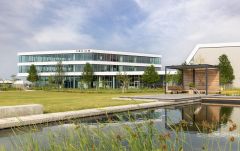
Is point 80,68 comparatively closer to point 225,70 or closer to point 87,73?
point 87,73

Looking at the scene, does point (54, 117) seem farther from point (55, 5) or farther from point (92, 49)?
point (92, 49)

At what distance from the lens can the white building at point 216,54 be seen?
169 feet

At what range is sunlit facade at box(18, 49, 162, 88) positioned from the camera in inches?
2598

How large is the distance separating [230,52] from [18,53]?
156 feet

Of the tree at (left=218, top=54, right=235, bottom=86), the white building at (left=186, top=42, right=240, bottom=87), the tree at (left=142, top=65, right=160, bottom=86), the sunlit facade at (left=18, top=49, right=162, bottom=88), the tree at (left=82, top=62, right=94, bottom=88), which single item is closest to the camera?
the tree at (left=218, top=54, right=235, bottom=86)

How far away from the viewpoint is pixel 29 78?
67.1m

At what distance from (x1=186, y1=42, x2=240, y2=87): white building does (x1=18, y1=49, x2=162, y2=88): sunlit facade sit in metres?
10.2

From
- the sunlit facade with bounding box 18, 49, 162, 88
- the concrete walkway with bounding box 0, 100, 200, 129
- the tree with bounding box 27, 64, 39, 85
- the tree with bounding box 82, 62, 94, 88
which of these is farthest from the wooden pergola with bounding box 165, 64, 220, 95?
the tree with bounding box 27, 64, 39, 85

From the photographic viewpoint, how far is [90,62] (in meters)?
65.8

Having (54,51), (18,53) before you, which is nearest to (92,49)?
(54,51)

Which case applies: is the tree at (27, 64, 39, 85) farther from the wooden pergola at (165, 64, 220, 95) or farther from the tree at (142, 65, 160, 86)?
the wooden pergola at (165, 64, 220, 95)

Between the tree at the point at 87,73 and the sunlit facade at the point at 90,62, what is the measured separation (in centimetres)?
211

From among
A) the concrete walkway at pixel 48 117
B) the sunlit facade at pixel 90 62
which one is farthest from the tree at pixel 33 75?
the concrete walkway at pixel 48 117

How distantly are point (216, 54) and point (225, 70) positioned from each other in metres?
5.16
